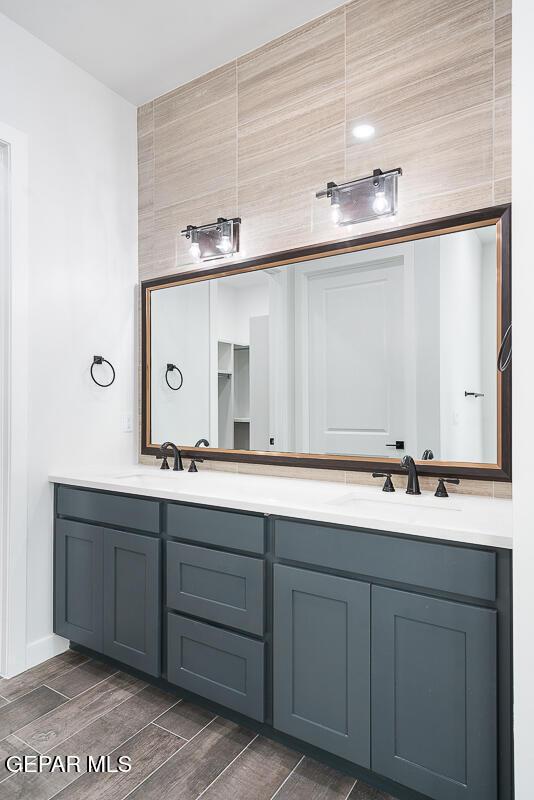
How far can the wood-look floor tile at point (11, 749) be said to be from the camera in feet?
5.48

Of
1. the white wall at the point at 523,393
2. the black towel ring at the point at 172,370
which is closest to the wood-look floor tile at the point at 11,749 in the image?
the white wall at the point at 523,393

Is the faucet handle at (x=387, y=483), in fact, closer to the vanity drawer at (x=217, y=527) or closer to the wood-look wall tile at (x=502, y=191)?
the vanity drawer at (x=217, y=527)

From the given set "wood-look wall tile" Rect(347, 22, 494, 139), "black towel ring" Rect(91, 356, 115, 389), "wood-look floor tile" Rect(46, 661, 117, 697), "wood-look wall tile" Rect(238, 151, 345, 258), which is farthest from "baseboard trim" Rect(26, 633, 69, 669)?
"wood-look wall tile" Rect(347, 22, 494, 139)

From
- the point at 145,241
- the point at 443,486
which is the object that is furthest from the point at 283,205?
the point at 443,486

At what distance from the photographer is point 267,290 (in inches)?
94.5

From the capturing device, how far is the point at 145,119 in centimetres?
285

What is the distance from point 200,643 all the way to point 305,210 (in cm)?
185

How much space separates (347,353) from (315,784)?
1.52 metres

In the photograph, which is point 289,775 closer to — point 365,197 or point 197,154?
point 365,197

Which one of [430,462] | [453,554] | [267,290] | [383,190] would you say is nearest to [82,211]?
[267,290]

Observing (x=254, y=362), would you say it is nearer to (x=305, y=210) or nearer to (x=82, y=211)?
(x=305, y=210)

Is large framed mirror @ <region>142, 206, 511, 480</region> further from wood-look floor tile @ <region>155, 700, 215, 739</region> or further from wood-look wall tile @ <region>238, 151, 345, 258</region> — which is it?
wood-look floor tile @ <region>155, 700, 215, 739</region>

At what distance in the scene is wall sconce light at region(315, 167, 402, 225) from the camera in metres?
2.01

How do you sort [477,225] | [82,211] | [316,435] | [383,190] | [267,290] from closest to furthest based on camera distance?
[477,225] → [383,190] → [316,435] → [267,290] → [82,211]
